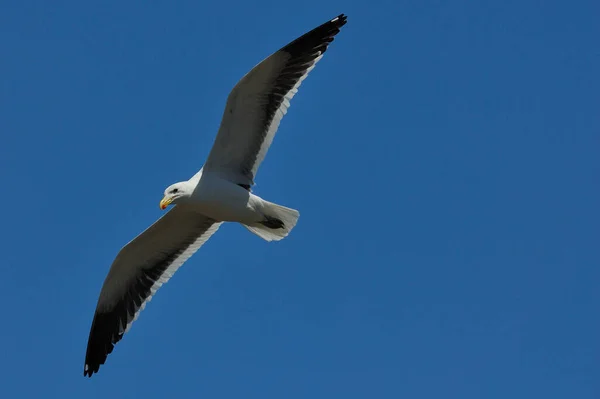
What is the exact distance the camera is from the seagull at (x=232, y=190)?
11469mm

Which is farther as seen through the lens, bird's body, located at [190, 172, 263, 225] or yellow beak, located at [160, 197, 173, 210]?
bird's body, located at [190, 172, 263, 225]

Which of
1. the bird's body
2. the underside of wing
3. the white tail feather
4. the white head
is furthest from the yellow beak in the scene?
the white tail feather

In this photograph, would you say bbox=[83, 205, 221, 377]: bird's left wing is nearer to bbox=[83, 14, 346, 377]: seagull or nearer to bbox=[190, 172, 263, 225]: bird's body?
bbox=[83, 14, 346, 377]: seagull

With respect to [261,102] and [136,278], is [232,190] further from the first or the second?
[136,278]

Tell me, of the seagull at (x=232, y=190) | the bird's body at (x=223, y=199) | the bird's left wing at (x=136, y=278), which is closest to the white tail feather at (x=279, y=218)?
the seagull at (x=232, y=190)

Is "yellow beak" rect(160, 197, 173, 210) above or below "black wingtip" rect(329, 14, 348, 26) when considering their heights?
below

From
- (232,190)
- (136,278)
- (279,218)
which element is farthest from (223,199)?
(136,278)

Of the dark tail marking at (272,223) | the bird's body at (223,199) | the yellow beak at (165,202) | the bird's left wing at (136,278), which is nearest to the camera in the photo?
the yellow beak at (165,202)

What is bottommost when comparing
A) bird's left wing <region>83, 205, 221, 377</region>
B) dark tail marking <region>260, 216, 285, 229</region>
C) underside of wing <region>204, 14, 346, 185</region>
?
bird's left wing <region>83, 205, 221, 377</region>

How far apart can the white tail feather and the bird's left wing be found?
88cm

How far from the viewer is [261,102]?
1154 cm

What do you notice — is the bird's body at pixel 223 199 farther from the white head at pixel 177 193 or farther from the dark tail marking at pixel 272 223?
the dark tail marking at pixel 272 223

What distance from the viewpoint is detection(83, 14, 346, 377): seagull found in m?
11.5

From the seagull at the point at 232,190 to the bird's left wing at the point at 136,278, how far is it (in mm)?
13
